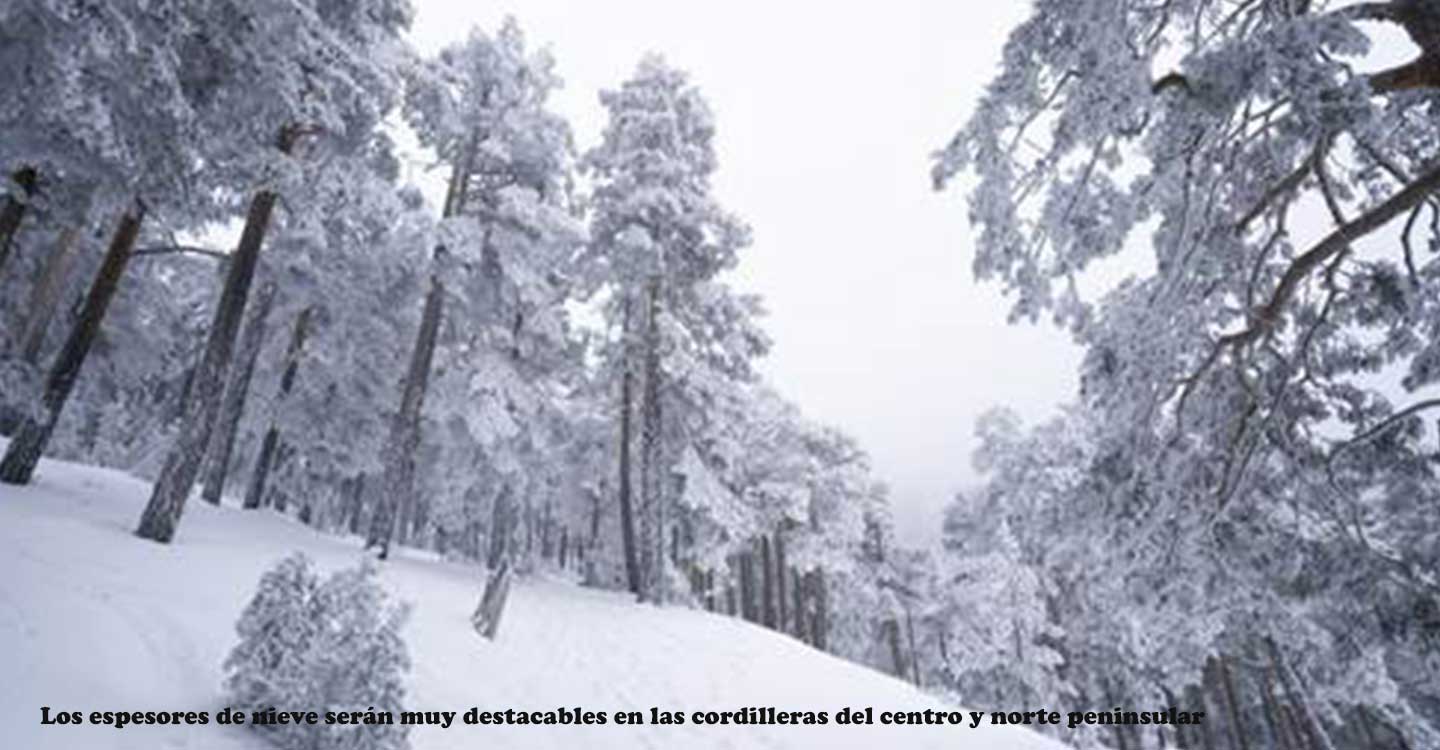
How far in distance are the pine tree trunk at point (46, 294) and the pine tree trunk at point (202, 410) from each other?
7.63m

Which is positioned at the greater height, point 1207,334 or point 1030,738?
point 1207,334

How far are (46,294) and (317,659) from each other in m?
16.4

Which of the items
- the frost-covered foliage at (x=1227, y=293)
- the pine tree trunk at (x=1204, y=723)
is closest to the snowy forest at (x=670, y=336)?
the frost-covered foliage at (x=1227, y=293)

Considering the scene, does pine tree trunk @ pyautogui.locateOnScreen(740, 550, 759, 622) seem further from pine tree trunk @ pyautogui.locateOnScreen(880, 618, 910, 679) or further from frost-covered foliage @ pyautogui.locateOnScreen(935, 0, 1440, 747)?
frost-covered foliage @ pyautogui.locateOnScreen(935, 0, 1440, 747)

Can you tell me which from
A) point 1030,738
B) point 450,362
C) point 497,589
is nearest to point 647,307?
point 450,362

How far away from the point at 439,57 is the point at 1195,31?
1818 centimetres

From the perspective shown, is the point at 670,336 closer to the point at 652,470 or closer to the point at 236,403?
the point at 652,470

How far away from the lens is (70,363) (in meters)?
13.3

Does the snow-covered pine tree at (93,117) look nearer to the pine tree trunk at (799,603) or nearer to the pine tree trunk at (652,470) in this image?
the pine tree trunk at (652,470)

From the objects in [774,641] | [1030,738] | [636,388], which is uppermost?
[636,388]

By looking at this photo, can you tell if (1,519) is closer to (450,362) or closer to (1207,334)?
(450,362)

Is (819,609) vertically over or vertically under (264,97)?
under

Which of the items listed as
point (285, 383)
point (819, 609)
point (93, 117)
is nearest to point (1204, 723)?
point (819, 609)

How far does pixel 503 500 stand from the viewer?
33562 mm
